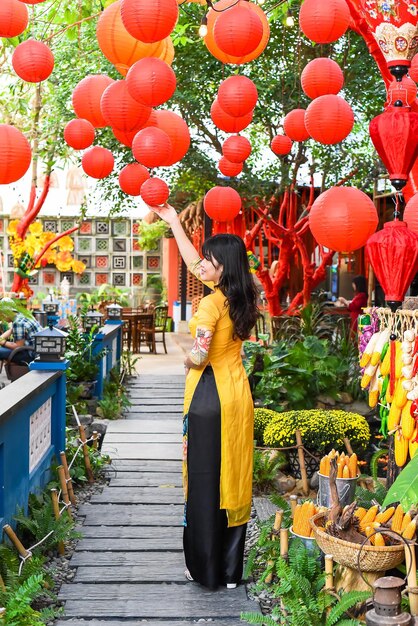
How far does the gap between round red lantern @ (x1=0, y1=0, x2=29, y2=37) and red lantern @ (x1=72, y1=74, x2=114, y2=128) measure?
709 millimetres

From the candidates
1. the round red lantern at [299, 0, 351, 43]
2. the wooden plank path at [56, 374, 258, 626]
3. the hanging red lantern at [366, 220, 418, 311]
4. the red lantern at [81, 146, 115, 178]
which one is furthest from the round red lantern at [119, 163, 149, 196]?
the wooden plank path at [56, 374, 258, 626]

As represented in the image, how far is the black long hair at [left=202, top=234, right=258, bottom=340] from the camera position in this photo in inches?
166

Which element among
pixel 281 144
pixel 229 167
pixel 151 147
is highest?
pixel 281 144

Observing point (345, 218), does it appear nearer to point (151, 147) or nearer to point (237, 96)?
point (151, 147)

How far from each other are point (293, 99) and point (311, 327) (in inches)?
135

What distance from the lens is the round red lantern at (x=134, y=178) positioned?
5266 mm

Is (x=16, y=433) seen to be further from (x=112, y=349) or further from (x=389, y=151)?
(x=112, y=349)

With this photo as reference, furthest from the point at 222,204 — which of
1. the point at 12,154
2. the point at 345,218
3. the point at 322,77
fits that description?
the point at 345,218

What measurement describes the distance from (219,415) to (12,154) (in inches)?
74.3

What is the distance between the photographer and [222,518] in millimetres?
4289

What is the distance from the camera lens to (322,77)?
517cm

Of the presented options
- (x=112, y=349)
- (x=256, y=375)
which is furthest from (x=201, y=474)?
(x=112, y=349)

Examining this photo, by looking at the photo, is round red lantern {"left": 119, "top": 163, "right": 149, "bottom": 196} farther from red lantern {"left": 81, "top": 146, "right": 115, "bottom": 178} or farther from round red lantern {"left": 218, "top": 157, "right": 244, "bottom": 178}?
round red lantern {"left": 218, "top": 157, "right": 244, "bottom": 178}

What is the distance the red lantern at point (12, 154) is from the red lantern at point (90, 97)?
630 mm
